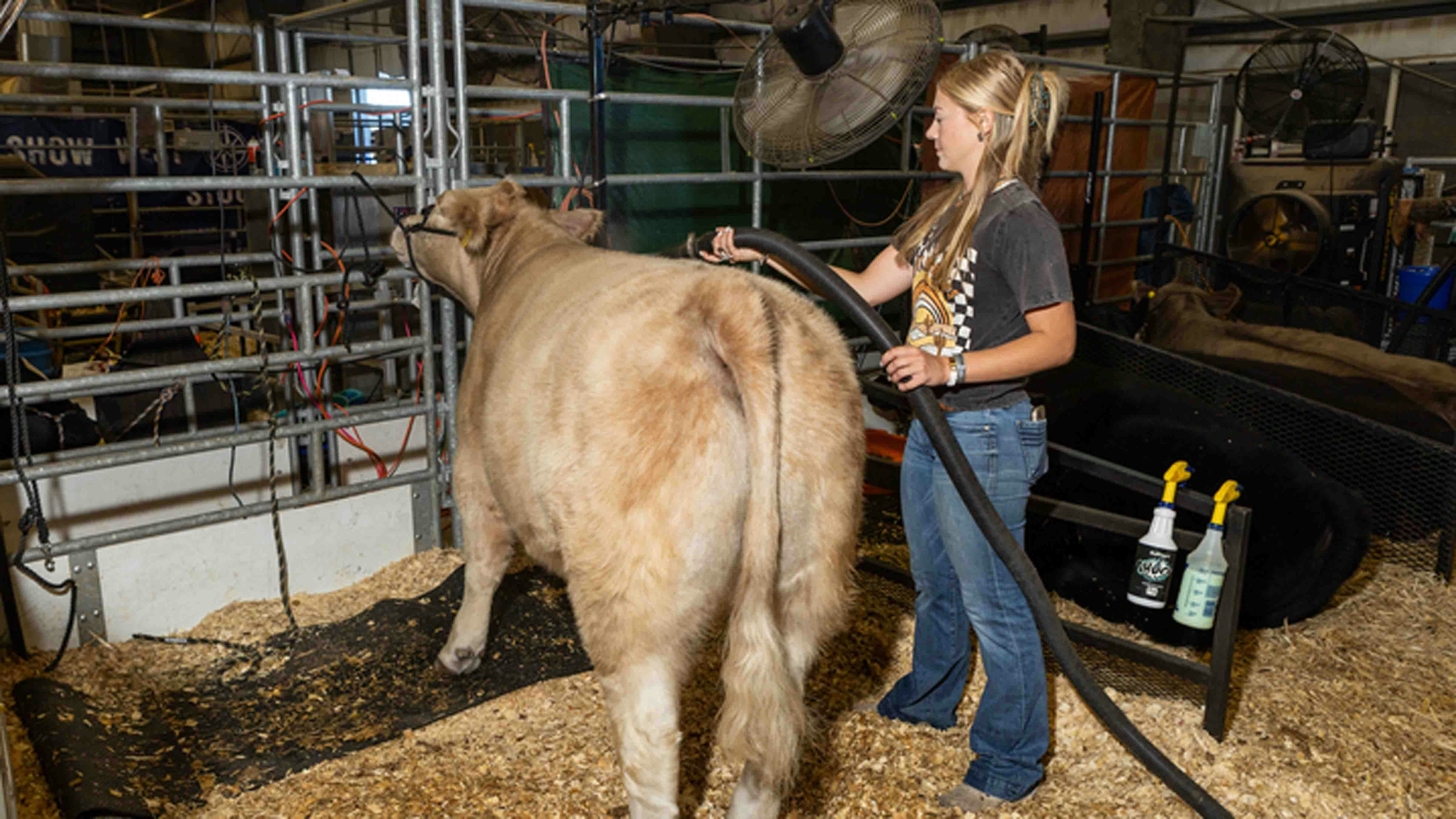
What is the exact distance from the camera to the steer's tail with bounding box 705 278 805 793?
1930mm

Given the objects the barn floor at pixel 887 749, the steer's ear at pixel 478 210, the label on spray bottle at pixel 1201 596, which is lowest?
the barn floor at pixel 887 749

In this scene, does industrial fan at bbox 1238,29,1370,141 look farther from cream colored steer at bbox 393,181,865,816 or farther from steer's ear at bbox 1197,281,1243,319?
cream colored steer at bbox 393,181,865,816

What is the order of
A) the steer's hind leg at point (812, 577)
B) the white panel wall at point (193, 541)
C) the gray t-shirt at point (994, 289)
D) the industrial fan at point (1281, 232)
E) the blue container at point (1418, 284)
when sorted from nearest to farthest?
the steer's hind leg at point (812, 577) < the gray t-shirt at point (994, 289) < the white panel wall at point (193, 541) < the blue container at point (1418, 284) < the industrial fan at point (1281, 232)

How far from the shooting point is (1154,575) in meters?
2.66

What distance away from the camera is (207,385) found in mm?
4969

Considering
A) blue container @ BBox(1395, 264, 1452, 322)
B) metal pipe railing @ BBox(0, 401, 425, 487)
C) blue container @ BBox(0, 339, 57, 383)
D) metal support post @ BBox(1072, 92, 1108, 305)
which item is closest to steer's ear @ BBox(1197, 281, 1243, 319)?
metal support post @ BBox(1072, 92, 1108, 305)

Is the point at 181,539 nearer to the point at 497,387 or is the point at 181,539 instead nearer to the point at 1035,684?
the point at 497,387

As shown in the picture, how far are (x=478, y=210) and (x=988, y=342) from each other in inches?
68.9

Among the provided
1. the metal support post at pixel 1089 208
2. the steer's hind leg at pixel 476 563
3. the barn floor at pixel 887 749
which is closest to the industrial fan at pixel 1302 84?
the metal support post at pixel 1089 208

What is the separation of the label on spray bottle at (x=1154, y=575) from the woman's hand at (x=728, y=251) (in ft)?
4.29

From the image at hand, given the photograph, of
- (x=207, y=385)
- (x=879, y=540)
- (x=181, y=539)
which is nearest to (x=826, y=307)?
(x=879, y=540)

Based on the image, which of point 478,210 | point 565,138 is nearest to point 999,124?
point 478,210

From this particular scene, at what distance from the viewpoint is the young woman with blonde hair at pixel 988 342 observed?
220 centimetres

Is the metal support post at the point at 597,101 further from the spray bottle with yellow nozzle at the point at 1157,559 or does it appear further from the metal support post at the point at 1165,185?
the metal support post at the point at 1165,185
